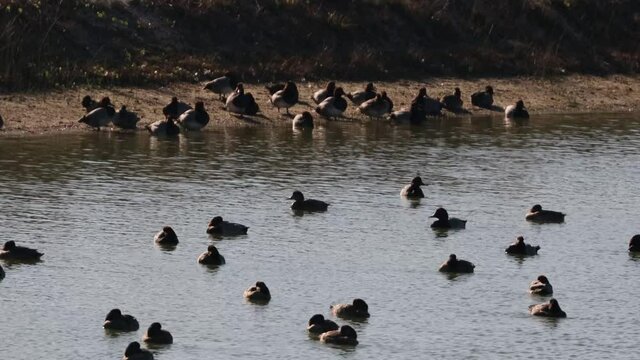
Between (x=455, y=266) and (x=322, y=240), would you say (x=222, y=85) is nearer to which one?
(x=322, y=240)

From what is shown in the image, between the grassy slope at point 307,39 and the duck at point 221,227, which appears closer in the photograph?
the duck at point 221,227

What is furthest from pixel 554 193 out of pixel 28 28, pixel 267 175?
pixel 28 28

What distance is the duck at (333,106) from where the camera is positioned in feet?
194

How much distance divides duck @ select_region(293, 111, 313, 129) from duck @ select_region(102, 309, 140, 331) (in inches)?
1012

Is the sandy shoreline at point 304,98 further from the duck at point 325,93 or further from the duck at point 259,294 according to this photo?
the duck at point 259,294

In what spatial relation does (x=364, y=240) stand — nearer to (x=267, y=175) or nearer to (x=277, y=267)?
(x=277, y=267)

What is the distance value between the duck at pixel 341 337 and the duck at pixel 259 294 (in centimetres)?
284

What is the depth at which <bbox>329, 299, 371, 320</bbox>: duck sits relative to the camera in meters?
33.7

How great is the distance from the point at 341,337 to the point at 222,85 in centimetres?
2772

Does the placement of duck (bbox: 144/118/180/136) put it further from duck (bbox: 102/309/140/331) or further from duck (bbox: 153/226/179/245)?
duck (bbox: 102/309/140/331)

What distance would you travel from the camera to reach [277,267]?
3788 cm

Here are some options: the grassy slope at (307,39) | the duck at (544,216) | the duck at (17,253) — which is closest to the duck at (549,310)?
the duck at (544,216)

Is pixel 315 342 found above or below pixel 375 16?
below

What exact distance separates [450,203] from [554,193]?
3685 millimetres
